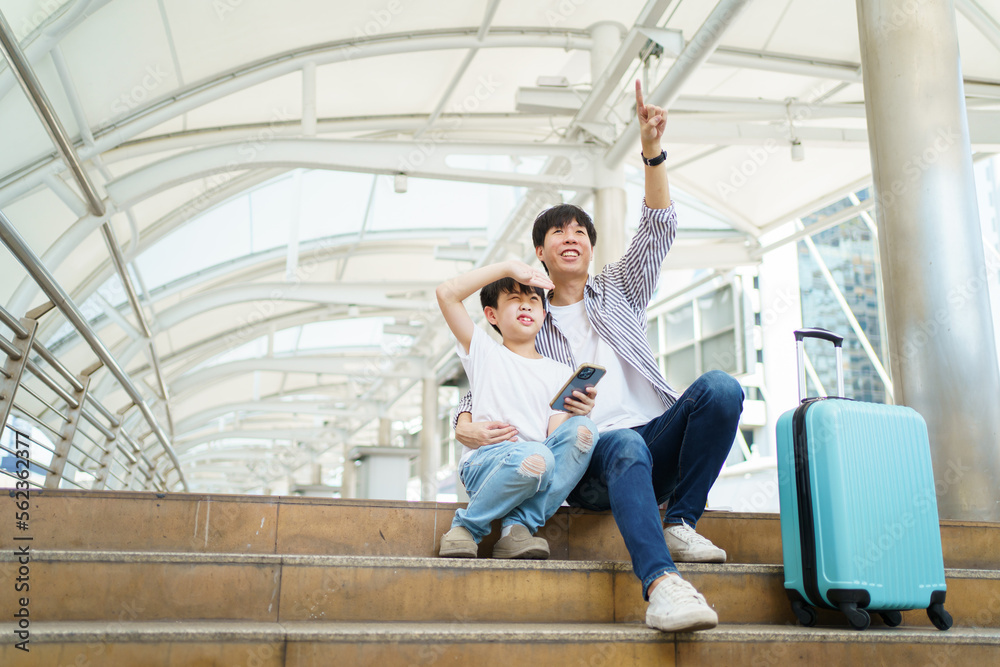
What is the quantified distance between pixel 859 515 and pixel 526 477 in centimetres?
93

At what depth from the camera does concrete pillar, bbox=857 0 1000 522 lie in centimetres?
330

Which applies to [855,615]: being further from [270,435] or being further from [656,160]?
[270,435]

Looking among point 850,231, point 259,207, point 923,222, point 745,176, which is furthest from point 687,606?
point 850,231

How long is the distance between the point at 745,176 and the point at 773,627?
9.01 meters

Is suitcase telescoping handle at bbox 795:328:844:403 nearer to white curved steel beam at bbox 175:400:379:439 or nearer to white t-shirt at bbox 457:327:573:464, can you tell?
white t-shirt at bbox 457:327:573:464

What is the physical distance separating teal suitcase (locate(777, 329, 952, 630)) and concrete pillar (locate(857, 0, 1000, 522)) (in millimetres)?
1085

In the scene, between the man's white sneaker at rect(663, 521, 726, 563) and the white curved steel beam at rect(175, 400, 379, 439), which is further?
the white curved steel beam at rect(175, 400, 379, 439)

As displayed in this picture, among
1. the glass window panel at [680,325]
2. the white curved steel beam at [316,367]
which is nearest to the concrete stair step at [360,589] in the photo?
the glass window panel at [680,325]

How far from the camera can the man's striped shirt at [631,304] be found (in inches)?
113

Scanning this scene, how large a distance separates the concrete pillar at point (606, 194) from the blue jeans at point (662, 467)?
4.40 m

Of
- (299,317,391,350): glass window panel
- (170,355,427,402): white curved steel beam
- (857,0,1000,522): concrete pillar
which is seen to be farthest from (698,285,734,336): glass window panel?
(857,0,1000,522): concrete pillar

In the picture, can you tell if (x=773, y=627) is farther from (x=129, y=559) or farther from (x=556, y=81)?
(x=556, y=81)

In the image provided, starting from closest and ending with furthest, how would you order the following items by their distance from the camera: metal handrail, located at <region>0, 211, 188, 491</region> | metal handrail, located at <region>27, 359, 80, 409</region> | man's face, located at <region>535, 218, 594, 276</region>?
1. metal handrail, located at <region>0, 211, 188, 491</region>
2. man's face, located at <region>535, 218, 594, 276</region>
3. metal handrail, located at <region>27, 359, 80, 409</region>

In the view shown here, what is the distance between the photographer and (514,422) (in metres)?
2.67
